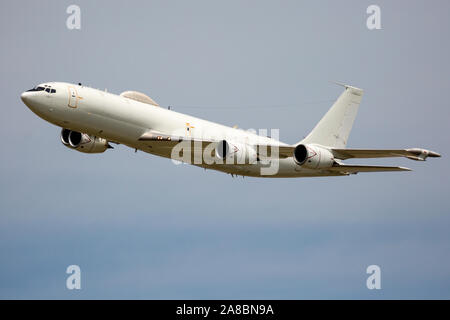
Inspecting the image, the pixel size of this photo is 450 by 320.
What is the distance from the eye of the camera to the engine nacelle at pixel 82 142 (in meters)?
77.2

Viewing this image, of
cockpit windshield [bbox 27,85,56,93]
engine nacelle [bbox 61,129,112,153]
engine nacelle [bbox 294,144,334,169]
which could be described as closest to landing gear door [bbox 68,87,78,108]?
cockpit windshield [bbox 27,85,56,93]

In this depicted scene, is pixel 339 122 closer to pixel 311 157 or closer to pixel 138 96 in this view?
pixel 311 157

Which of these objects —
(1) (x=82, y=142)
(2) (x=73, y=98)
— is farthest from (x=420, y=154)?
(1) (x=82, y=142)

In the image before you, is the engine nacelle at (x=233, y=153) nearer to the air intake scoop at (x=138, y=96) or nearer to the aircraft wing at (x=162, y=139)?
the aircraft wing at (x=162, y=139)

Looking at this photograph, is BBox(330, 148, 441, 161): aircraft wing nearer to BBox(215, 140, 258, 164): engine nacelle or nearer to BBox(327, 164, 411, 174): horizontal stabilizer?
BBox(327, 164, 411, 174): horizontal stabilizer

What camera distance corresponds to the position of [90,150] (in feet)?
255

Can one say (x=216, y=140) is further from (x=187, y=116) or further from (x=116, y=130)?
(x=116, y=130)

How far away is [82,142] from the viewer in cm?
7712

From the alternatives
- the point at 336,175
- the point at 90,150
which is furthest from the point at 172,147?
the point at 336,175

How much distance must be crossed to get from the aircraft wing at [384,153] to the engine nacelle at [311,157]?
3.74ft

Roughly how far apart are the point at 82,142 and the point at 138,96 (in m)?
7.37

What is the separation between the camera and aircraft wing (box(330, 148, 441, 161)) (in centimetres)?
6694

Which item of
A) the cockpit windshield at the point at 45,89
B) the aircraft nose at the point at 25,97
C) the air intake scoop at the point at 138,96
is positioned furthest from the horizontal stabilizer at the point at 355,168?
the aircraft nose at the point at 25,97

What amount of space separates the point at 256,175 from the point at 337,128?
→ 1040cm
